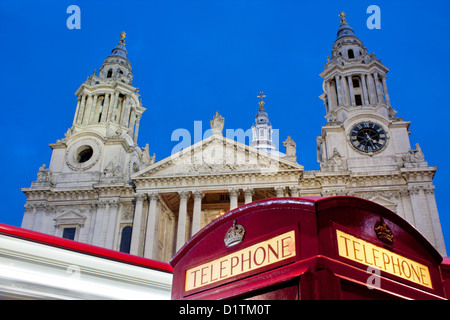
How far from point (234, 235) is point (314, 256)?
80 cm

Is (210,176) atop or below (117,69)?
below

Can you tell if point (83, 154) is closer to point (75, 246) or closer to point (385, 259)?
point (75, 246)

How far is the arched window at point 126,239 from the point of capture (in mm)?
32062

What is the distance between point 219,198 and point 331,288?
1226 inches

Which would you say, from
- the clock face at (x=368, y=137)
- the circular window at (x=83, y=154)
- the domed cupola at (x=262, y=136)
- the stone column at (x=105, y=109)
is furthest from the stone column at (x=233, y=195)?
the domed cupola at (x=262, y=136)

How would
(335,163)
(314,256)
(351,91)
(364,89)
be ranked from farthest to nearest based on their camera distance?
1. (351,91)
2. (364,89)
3. (335,163)
4. (314,256)

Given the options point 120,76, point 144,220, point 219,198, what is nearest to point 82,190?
point 144,220

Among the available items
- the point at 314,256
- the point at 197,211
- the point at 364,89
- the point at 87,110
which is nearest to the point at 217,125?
the point at 197,211

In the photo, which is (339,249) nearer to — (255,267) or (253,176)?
(255,267)

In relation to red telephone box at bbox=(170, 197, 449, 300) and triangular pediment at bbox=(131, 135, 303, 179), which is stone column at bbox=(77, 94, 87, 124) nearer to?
triangular pediment at bbox=(131, 135, 303, 179)

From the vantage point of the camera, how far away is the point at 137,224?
1202 inches

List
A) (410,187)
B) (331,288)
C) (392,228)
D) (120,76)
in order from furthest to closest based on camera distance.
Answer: (120,76) < (410,187) < (392,228) < (331,288)

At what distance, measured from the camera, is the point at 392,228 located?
11.2ft
